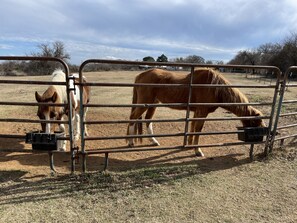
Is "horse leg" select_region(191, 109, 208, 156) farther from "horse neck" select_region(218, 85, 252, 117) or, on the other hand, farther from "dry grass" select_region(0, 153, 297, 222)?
"dry grass" select_region(0, 153, 297, 222)

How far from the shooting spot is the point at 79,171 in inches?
152

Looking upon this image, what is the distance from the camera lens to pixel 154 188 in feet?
11.2

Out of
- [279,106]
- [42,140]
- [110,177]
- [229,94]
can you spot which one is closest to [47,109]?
[42,140]

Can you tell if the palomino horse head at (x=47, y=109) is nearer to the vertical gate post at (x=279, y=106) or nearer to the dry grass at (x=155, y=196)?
the dry grass at (x=155, y=196)

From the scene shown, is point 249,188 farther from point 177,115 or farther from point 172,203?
point 177,115

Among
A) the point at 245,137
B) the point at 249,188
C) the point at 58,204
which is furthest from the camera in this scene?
the point at 245,137

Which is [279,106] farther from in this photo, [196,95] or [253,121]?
[196,95]

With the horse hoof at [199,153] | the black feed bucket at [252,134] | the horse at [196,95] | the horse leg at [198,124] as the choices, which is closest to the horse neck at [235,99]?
the horse at [196,95]

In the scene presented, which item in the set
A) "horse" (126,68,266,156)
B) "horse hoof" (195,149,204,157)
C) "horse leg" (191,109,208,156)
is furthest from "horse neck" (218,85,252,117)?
"horse hoof" (195,149,204,157)

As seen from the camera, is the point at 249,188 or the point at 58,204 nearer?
the point at 58,204

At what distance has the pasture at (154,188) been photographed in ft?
9.30

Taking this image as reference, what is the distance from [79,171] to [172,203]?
1.62 meters

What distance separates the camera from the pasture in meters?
2.84

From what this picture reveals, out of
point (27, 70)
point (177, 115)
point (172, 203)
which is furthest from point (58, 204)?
point (27, 70)
